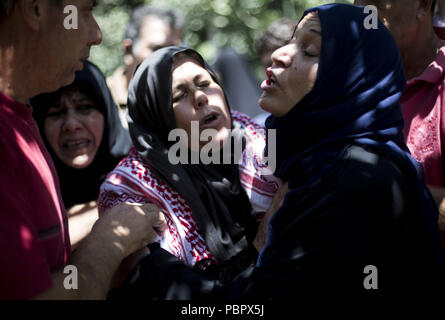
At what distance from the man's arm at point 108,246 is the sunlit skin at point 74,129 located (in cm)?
126

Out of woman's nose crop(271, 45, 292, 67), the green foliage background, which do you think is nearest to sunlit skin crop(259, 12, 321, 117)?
woman's nose crop(271, 45, 292, 67)

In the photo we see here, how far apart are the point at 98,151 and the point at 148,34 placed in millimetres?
2387

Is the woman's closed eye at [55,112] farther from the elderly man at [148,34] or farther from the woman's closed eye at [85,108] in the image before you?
the elderly man at [148,34]

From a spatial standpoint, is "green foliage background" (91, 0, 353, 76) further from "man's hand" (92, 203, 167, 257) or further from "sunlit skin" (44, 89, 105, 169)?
"man's hand" (92, 203, 167, 257)

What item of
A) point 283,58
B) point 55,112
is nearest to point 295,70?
point 283,58

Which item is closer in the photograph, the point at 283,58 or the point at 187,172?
the point at 283,58

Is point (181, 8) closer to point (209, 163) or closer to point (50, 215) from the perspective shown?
point (209, 163)

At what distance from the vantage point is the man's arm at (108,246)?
5.90ft

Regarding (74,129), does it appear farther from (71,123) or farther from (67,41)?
(67,41)

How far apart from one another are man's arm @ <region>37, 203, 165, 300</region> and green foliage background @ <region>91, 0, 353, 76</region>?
8.32 m

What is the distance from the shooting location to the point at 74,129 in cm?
339

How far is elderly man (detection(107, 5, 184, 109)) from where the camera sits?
554 cm

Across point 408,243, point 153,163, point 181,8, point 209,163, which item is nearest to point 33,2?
point 153,163

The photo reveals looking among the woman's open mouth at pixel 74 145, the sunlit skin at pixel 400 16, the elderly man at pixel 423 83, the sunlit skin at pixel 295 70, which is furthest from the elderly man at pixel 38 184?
the sunlit skin at pixel 400 16
